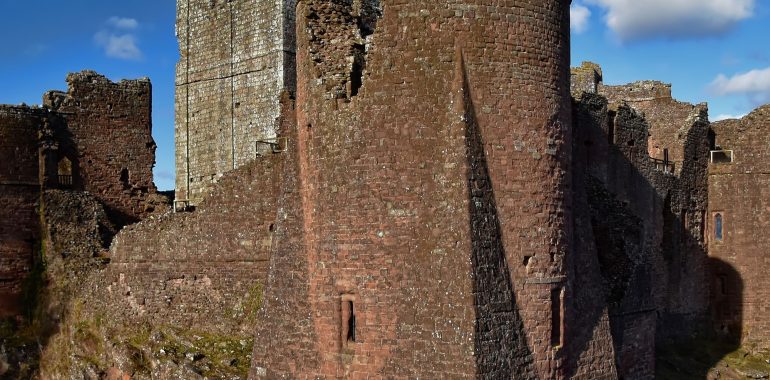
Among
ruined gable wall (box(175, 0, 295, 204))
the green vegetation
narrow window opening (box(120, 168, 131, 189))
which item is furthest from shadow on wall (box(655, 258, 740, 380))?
narrow window opening (box(120, 168, 131, 189))

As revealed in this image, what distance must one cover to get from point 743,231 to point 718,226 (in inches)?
28.1

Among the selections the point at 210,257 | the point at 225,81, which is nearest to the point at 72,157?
the point at 225,81

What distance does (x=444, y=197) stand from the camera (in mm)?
11625

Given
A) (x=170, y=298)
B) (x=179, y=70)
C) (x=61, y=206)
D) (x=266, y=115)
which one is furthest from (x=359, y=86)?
(x=179, y=70)

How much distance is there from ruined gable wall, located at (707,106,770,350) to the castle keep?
0.19 feet

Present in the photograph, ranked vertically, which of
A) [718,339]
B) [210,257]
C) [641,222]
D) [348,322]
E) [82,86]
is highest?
[82,86]

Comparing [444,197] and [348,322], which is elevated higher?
[444,197]

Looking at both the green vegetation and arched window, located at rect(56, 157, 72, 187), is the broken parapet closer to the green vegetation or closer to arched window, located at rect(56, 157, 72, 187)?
the green vegetation

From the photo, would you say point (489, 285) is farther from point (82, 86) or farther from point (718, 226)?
point (718, 226)

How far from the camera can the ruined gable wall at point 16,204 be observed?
21203 mm

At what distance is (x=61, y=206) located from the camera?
858 inches

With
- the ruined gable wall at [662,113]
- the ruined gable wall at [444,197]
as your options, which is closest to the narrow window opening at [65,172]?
the ruined gable wall at [444,197]

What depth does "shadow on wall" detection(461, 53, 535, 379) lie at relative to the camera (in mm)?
11406

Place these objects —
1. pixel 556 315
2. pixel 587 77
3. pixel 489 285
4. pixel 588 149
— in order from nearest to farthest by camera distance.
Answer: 1. pixel 489 285
2. pixel 556 315
3. pixel 588 149
4. pixel 587 77
